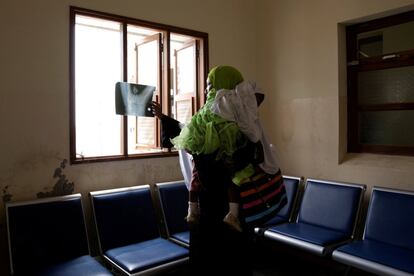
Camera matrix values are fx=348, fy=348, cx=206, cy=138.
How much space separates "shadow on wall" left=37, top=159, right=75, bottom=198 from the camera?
2.65 metres

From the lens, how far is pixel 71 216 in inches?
100

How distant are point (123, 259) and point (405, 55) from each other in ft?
8.91

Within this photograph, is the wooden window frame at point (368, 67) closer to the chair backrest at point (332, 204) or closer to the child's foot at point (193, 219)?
the chair backrest at point (332, 204)

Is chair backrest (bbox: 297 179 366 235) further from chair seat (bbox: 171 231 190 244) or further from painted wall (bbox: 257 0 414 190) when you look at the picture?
chair seat (bbox: 171 231 190 244)

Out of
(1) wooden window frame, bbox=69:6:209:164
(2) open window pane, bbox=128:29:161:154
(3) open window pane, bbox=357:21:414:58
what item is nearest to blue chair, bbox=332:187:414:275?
(3) open window pane, bbox=357:21:414:58

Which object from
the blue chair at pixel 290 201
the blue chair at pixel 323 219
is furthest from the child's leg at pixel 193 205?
the blue chair at pixel 290 201

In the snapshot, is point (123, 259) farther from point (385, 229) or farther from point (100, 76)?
point (385, 229)

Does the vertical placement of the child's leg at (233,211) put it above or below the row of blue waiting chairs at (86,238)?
above

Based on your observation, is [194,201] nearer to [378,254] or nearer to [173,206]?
[173,206]

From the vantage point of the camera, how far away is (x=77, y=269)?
7.34ft

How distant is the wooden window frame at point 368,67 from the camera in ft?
9.49

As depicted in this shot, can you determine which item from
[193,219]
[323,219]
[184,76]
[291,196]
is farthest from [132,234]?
[184,76]

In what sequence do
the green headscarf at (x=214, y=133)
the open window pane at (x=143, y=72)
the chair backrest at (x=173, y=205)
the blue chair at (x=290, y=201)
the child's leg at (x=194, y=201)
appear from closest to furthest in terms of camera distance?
the green headscarf at (x=214, y=133), the child's leg at (x=194, y=201), the chair backrest at (x=173, y=205), the blue chair at (x=290, y=201), the open window pane at (x=143, y=72)

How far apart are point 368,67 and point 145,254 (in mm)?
2481
